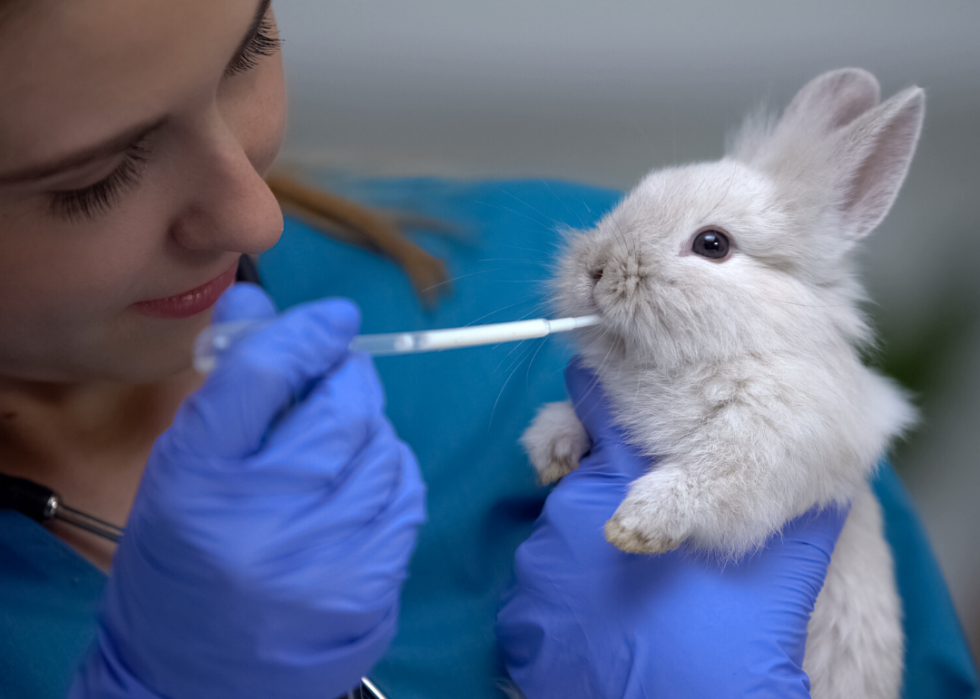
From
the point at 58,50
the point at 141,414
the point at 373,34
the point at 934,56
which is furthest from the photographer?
the point at 934,56

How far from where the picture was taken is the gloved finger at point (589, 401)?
1120mm

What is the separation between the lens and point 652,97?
1914 mm

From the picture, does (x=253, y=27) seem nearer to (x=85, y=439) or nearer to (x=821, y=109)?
(x=85, y=439)

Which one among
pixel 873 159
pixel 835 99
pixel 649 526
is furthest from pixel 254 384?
pixel 835 99

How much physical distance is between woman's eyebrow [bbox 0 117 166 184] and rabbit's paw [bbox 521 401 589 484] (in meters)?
0.79

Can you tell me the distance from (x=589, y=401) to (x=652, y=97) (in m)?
1.19

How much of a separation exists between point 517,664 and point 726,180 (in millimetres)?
899

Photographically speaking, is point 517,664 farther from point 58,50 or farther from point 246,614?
point 58,50

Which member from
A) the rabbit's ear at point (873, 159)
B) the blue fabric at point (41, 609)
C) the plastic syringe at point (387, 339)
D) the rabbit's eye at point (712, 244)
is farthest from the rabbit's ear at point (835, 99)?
the blue fabric at point (41, 609)

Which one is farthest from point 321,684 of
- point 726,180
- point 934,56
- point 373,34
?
point 934,56

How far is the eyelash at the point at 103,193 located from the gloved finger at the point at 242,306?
187 mm

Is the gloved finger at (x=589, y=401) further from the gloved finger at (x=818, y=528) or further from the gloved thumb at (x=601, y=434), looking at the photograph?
the gloved finger at (x=818, y=528)

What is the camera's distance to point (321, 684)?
2.51 feet

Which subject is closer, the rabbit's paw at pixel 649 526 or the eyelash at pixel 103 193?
the eyelash at pixel 103 193
